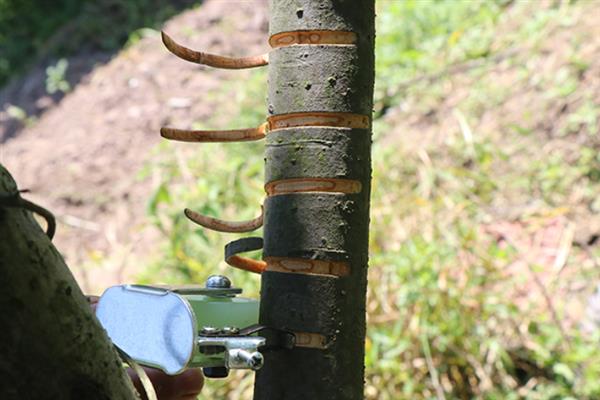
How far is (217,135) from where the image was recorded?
1406 mm

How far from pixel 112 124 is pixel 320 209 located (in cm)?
509

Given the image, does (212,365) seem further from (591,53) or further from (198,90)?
(198,90)

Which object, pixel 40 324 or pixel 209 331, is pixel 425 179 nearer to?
pixel 209 331

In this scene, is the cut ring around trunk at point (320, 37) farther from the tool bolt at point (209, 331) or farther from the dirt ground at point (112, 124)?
Result: the dirt ground at point (112, 124)

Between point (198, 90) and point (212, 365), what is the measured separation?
5.03 metres

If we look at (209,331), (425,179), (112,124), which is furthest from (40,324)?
(112,124)

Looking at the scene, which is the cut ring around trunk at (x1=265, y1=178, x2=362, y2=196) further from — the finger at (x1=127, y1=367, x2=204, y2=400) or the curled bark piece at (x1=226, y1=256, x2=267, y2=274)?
the finger at (x1=127, y1=367, x2=204, y2=400)

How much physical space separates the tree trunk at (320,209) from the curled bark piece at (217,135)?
4.8 inches

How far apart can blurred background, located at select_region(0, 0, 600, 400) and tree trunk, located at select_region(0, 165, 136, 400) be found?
2.32 m

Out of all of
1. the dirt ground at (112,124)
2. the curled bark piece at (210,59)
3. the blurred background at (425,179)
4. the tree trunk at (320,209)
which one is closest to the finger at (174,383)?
the tree trunk at (320,209)

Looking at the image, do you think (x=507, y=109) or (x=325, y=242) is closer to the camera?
(x=325, y=242)

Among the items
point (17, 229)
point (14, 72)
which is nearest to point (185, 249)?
point (17, 229)

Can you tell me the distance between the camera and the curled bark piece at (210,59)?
134 cm

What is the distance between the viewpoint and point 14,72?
778 cm
